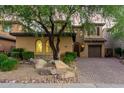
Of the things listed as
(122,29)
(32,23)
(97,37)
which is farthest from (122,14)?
(97,37)

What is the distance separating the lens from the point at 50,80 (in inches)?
549

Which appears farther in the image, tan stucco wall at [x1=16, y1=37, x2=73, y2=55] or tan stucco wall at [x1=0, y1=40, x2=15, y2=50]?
tan stucco wall at [x1=0, y1=40, x2=15, y2=50]

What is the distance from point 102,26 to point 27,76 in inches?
973

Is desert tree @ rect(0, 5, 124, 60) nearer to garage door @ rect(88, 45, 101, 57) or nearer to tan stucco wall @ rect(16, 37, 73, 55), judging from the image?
tan stucco wall @ rect(16, 37, 73, 55)

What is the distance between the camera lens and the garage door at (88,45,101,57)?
3781 cm

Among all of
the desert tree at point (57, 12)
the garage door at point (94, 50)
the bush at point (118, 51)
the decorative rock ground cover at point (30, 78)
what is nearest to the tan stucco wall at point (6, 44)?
the garage door at point (94, 50)

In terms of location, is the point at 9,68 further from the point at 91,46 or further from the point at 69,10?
the point at 91,46

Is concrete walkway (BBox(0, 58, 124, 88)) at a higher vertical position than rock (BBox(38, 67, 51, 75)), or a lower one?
lower

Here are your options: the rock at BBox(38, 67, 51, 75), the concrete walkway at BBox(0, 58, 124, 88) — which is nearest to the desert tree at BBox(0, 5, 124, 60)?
the rock at BBox(38, 67, 51, 75)

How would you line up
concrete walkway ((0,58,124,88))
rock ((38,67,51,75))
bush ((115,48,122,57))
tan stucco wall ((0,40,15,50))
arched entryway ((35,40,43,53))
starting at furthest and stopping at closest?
bush ((115,48,122,57)), tan stucco wall ((0,40,15,50)), arched entryway ((35,40,43,53)), rock ((38,67,51,75)), concrete walkway ((0,58,124,88))

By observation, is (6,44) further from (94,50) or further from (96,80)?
(96,80)

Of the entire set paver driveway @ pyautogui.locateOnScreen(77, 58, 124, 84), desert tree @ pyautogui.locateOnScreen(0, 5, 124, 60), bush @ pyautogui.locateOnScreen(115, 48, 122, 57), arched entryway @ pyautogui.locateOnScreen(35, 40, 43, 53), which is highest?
desert tree @ pyautogui.locateOnScreen(0, 5, 124, 60)

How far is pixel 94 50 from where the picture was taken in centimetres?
3788

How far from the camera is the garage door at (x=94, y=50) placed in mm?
37812
